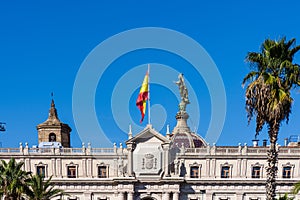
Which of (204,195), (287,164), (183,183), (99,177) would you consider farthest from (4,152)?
(287,164)

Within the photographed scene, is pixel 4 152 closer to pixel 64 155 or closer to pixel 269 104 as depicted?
pixel 64 155

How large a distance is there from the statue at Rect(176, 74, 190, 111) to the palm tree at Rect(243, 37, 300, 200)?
4103 cm

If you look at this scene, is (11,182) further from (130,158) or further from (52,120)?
(52,120)

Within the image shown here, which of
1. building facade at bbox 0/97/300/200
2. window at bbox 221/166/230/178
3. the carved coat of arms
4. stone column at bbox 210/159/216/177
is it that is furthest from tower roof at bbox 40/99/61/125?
window at bbox 221/166/230/178

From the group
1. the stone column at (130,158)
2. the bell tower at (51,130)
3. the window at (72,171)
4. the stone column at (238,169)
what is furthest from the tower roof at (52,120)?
the stone column at (238,169)

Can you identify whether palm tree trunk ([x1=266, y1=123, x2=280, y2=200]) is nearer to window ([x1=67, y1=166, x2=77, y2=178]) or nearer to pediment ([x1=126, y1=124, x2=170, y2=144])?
pediment ([x1=126, y1=124, x2=170, y2=144])

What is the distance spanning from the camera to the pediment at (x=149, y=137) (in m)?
51.6

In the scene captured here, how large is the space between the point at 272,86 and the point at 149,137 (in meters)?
31.3

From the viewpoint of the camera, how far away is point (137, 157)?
51.7 m

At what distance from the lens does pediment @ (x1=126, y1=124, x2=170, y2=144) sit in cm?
5162

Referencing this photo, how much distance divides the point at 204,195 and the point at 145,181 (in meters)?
8.75

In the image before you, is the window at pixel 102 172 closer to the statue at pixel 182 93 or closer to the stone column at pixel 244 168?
the statue at pixel 182 93

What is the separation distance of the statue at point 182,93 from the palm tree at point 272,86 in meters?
41.0

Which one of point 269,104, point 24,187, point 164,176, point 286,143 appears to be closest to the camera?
point 269,104
